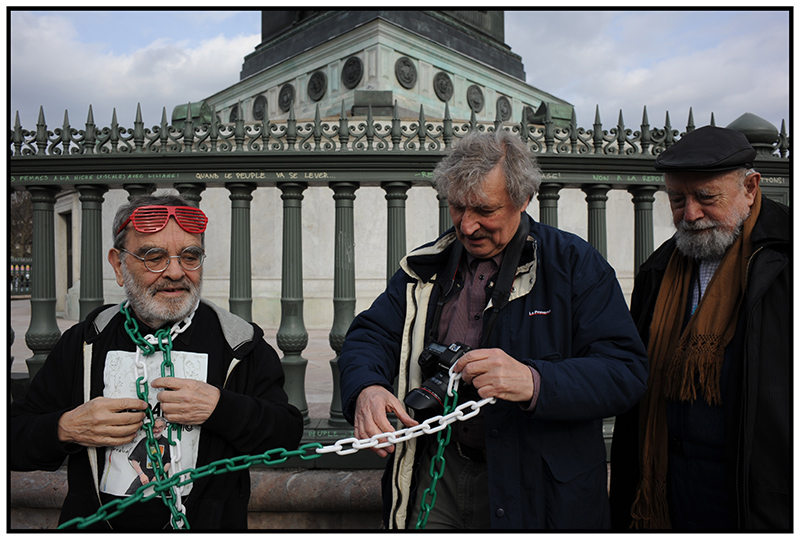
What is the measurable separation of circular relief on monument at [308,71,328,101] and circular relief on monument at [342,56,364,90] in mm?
666

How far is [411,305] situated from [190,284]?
0.85 meters

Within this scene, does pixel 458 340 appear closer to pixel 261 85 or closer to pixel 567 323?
pixel 567 323

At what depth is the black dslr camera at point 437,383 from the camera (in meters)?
1.92

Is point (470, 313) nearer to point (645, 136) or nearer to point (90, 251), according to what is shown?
point (645, 136)

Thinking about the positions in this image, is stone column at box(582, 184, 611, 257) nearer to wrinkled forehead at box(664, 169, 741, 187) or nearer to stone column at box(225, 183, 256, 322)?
wrinkled forehead at box(664, 169, 741, 187)

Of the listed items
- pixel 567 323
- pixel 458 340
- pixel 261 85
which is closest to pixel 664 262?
pixel 567 323

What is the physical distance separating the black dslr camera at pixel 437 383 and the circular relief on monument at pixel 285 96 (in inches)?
540

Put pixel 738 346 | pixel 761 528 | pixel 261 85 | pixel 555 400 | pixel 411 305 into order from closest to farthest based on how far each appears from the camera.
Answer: pixel 555 400 < pixel 761 528 < pixel 738 346 < pixel 411 305 < pixel 261 85

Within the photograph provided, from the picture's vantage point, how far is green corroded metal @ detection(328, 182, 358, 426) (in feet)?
11.8

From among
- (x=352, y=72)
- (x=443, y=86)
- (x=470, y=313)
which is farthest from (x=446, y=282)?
(x=443, y=86)

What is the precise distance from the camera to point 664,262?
98.7 inches

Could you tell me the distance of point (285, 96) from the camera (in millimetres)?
14898

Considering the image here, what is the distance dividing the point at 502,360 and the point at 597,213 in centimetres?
229

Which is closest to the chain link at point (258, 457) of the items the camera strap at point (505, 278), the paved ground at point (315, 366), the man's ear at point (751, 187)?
the camera strap at point (505, 278)
